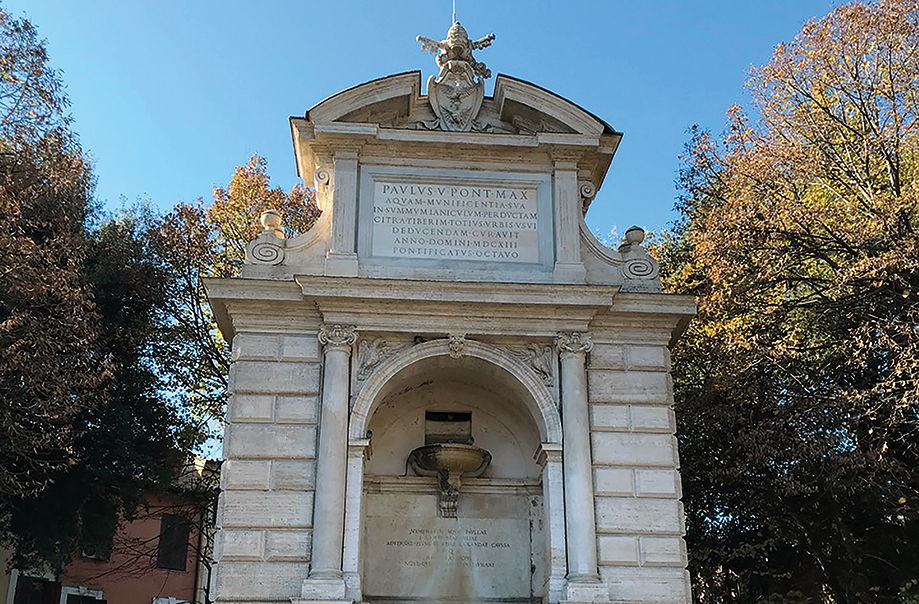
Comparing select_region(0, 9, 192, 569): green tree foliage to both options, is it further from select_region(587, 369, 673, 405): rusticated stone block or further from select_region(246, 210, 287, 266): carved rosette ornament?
select_region(587, 369, 673, 405): rusticated stone block

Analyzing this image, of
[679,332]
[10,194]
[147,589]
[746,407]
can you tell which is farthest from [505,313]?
[147,589]

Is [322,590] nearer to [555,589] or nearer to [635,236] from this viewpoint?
[555,589]

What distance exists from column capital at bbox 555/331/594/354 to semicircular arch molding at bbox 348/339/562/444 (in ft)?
1.63

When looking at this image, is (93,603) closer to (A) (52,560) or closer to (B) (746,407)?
(A) (52,560)

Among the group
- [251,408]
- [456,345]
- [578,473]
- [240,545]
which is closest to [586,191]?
[456,345]

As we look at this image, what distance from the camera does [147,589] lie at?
24.1 metres

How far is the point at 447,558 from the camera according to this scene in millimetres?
12375

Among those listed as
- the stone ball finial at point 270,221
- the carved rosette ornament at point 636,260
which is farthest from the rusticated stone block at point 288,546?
the carved rosette ornament at point 636,260

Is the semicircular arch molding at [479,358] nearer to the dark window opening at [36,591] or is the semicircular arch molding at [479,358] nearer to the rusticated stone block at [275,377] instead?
the rusticated stone block at [275,377]

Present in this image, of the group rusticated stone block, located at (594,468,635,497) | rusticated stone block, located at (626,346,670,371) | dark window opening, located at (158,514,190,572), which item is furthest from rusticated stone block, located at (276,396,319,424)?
dark window opening, located at (158,514,190,572)

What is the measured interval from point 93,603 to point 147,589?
232 centimetres

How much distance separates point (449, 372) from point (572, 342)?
1.77 meters

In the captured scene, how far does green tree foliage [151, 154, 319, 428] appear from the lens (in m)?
18.9

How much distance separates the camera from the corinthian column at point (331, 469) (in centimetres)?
1040
